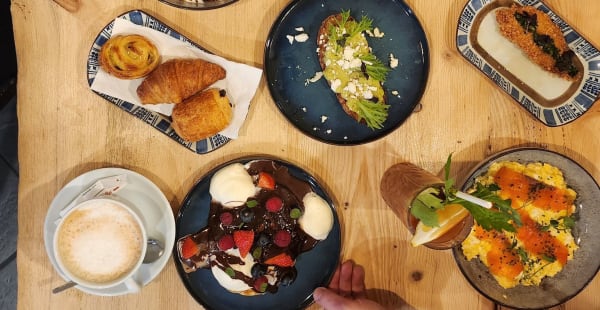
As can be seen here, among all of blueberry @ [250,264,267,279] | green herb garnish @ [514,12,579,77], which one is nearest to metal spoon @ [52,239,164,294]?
blueberry @ [250,264,267,279]

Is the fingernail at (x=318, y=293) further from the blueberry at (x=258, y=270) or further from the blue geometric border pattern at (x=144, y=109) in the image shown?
the blue geometric border pattern at (x=144, y=109)

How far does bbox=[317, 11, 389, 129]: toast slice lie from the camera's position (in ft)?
6.21

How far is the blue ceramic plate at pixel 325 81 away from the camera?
1.89 m

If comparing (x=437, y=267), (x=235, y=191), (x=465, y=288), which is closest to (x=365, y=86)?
(x=235, y=191)

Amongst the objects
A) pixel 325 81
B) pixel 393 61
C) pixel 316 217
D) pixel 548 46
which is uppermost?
pixel 548 46

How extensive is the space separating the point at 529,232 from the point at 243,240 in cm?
107

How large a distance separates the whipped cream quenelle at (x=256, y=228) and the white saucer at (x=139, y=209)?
0.08m

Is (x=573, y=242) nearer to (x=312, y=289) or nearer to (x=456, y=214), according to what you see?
(x=456, y=214)

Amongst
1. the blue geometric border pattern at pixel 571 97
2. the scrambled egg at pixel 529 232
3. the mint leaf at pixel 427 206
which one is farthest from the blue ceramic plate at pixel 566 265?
the mint leaf at pixel 427 206

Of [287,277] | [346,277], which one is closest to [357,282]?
[346,277]

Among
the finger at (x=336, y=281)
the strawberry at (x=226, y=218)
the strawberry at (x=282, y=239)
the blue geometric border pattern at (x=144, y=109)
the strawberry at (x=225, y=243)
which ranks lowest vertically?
the finger at (x=336, y=281)

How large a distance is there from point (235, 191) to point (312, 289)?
0.47 m

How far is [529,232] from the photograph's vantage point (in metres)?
1.95

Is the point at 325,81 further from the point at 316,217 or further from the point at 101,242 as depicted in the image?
the point at 101,242
